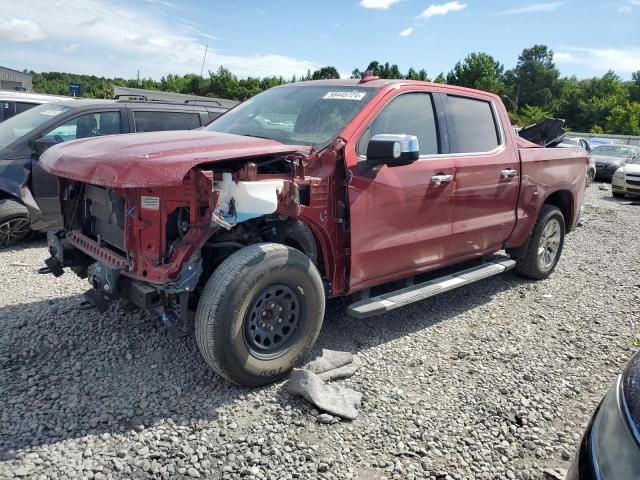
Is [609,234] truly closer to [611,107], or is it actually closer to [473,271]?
[473,271]

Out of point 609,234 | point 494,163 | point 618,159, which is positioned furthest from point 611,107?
point 494,163

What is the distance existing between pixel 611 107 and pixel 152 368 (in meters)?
68.0

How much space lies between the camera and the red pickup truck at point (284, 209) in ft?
9.79

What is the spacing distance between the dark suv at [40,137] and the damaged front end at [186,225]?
263 cm

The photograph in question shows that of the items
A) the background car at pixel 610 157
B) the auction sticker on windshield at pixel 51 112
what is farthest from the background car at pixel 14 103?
the background car at pixel 610 157

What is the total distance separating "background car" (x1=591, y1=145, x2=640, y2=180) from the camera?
19.5m

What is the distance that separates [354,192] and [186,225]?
45.6 inches

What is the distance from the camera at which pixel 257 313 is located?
3201 millimetres

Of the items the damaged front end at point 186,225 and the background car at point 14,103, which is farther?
the background car at point 14,103

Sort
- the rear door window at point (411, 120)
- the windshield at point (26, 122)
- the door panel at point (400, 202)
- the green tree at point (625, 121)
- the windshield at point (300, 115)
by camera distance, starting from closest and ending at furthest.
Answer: the door panel at point (400, 202)
the windshield at point (300, 115)
the rear door window at point (411, 120)
the windshield at point (26, 122)
the green tree at point (625, 121)

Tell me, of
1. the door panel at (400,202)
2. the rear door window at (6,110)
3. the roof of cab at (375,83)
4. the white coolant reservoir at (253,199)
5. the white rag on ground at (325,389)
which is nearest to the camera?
the white coolant reservoir at (253,199)

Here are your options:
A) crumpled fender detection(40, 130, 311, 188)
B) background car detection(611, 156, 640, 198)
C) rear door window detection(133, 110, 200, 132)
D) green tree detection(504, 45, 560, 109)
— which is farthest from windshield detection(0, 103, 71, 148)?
green tree detection(504, 45, 560, 109)

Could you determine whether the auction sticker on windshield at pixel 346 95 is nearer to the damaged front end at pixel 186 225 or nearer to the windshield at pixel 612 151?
the damaged front end at pixel 186 225

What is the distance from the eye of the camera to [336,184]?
11.7 feet
